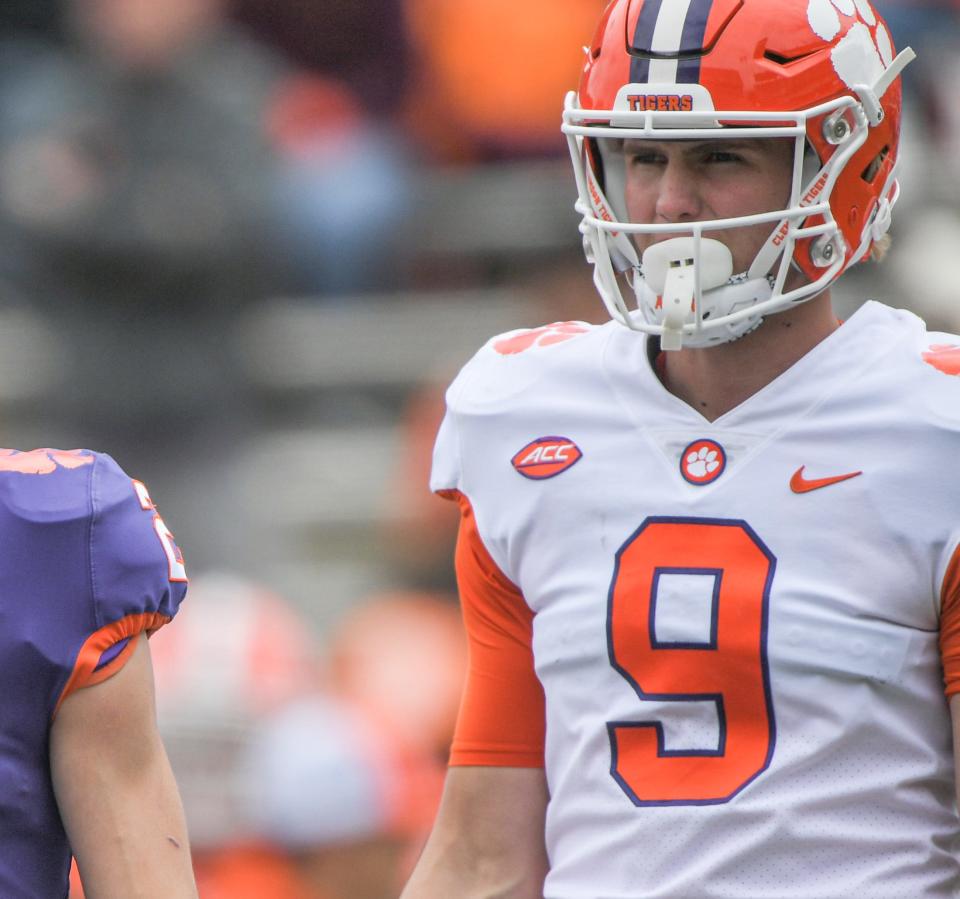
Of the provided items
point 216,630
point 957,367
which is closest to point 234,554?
point 216,630

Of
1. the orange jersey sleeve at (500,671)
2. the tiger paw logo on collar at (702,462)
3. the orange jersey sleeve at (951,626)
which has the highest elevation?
the tiger paw logo on collar at (702,462)

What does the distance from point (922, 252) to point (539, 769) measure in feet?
13.3

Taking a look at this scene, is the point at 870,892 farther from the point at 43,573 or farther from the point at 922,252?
the point at 922,252

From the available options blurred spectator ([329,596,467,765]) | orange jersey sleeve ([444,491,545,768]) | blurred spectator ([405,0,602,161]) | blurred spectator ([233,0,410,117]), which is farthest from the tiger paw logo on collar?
blurred spectator ([233,0,410,117])

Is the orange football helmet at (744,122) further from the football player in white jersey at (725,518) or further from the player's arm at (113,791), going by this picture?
the player's arm at (113,791)

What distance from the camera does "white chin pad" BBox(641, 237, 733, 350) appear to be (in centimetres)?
242

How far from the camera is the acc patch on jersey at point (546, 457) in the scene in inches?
101

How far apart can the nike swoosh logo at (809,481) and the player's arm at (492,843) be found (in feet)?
1.72

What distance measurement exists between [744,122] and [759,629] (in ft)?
1.94

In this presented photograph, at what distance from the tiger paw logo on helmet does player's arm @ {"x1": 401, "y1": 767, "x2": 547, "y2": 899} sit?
96 cm

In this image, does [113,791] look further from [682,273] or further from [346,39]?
[346,39]

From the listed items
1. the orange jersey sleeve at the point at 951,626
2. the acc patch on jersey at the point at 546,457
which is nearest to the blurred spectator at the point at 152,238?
the acc patch on jersey at the point at 546,457

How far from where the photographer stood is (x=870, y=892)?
2.34 m

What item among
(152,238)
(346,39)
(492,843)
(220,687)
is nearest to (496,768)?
(492,843)
